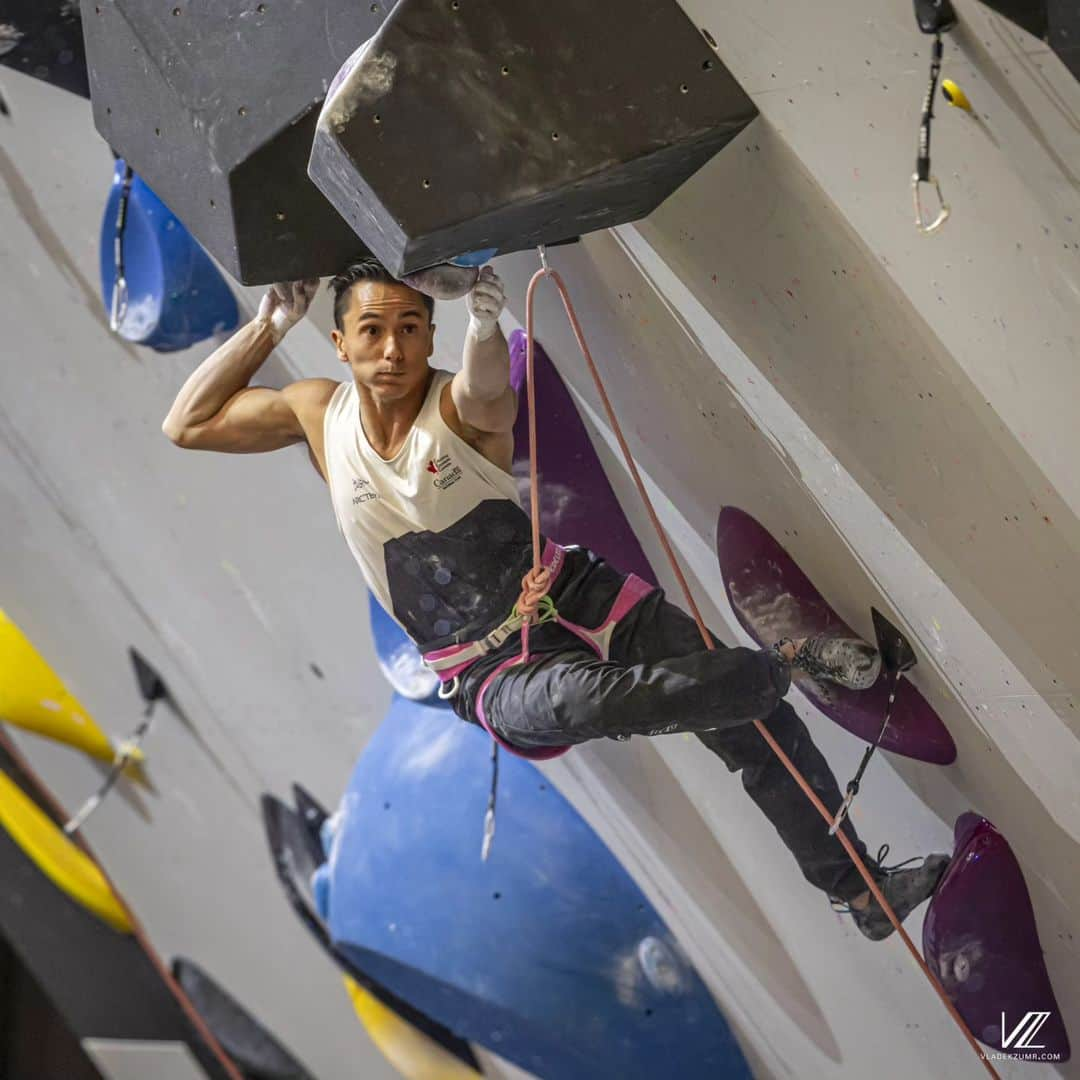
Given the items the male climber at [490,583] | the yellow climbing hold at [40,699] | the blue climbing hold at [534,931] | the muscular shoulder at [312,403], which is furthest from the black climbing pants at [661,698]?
the yellow climbing hold at [40,699]

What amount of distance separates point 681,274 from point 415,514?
36cm

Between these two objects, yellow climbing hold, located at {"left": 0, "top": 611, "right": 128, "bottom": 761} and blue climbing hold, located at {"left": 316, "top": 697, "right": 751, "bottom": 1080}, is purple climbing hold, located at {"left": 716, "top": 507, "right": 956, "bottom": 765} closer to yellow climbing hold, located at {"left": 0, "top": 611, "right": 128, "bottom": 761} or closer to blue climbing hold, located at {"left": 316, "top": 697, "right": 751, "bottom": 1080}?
blue climbing hold, located at {"left": 316, "top": 697, "right": 751, "bottom": 1080}

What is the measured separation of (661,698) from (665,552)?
22 centimetres

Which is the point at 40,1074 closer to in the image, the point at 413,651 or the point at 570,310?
the point at 413,651

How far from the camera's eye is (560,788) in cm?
204

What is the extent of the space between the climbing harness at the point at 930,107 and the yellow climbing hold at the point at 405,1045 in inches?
62.6

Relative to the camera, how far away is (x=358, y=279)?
4.88 ft

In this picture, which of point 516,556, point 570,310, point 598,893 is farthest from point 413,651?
point 570,310

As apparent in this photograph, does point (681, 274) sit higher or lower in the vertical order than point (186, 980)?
higher

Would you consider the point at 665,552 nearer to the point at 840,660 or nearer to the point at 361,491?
the point at 840,660

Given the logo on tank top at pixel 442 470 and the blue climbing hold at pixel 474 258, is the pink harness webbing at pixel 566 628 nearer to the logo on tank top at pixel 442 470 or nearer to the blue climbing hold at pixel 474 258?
the logo on tank top at pixel 442 470

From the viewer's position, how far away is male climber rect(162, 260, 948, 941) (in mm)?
1439

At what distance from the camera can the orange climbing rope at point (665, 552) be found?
1459mm
